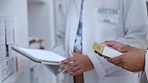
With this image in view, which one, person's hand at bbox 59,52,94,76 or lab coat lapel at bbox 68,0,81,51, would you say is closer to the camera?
person's hand at bbox 59,52,94,76

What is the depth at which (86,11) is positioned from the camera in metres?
1.20

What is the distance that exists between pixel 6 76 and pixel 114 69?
481 mm

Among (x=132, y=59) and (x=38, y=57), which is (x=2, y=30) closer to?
(x=38, y=57)

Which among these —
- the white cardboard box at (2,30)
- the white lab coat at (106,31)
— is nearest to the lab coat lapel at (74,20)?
the white lab coat at (106,31)

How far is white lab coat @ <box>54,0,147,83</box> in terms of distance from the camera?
1.12 m

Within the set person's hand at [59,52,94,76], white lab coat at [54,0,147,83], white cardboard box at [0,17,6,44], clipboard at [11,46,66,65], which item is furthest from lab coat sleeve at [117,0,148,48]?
white cardboard box at [0,17,6,44]

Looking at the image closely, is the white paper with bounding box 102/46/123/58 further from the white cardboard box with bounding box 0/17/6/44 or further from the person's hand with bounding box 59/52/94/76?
the white cardboard box with bounding box 0/17/6/44

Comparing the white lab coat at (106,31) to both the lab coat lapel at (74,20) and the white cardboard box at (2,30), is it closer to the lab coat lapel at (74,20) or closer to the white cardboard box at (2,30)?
the lab coat lapel at (74,20)

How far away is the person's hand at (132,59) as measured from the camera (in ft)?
2.66

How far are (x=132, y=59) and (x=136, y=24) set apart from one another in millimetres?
344

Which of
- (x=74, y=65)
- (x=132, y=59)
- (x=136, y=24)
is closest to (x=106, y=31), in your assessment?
(x=136, y=24)

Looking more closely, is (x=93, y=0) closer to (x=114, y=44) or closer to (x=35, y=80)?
(x=114, y=44)

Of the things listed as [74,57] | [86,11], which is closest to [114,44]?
[74,57]

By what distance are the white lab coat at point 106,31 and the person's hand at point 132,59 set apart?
25 centimetres
